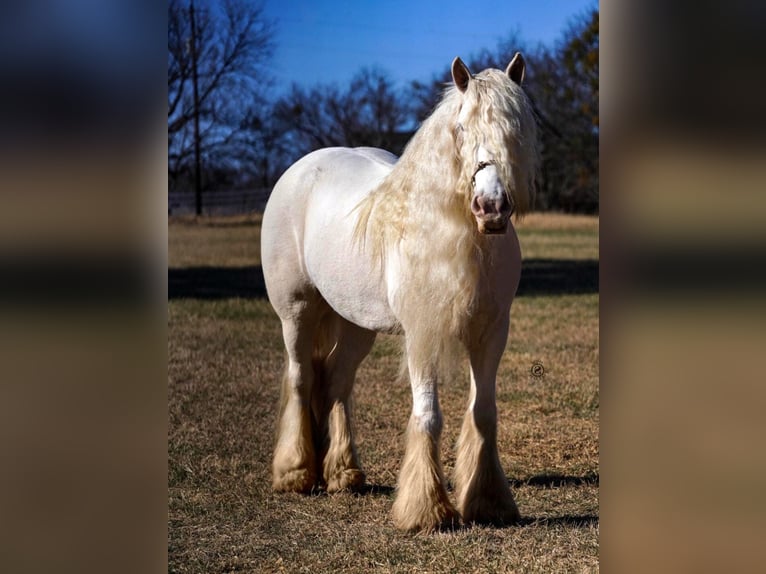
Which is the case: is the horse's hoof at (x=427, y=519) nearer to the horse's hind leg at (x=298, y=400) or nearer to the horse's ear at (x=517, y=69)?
the horse's hind leg at (x=298, y=400)

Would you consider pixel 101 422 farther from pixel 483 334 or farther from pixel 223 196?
pixel 223 196

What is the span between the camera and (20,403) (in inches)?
48.7

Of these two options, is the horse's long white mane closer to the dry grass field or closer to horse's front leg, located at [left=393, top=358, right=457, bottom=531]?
horse's front leg, located at [left=393, top=358, right=457, bottom=531]

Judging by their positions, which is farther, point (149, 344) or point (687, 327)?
point (149, 344)

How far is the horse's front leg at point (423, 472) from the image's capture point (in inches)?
141

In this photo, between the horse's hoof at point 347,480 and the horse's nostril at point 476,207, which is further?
the horse's hoof at point 347,480

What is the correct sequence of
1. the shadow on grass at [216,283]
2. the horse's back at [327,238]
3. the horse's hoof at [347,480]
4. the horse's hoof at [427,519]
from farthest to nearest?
the shadow on grass at [216,283], the horse's hoof at [347,480], the horse's back at [327,238], the horse's hoof at [427,519]

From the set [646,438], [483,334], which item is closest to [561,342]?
[483,334]

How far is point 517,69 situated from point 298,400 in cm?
217

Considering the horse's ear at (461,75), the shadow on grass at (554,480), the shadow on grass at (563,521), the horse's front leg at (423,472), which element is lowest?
the shadow on grass at (554,480)

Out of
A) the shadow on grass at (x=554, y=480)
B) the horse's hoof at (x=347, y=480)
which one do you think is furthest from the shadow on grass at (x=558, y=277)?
the horse's hoof at (x=347, y=480)

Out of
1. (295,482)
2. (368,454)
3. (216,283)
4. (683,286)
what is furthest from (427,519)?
(216,283)

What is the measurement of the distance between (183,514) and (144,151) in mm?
2998

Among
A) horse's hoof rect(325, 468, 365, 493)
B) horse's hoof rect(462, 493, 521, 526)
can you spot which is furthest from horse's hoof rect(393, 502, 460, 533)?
horse's hoof rect(325, 468, 365, 493)
